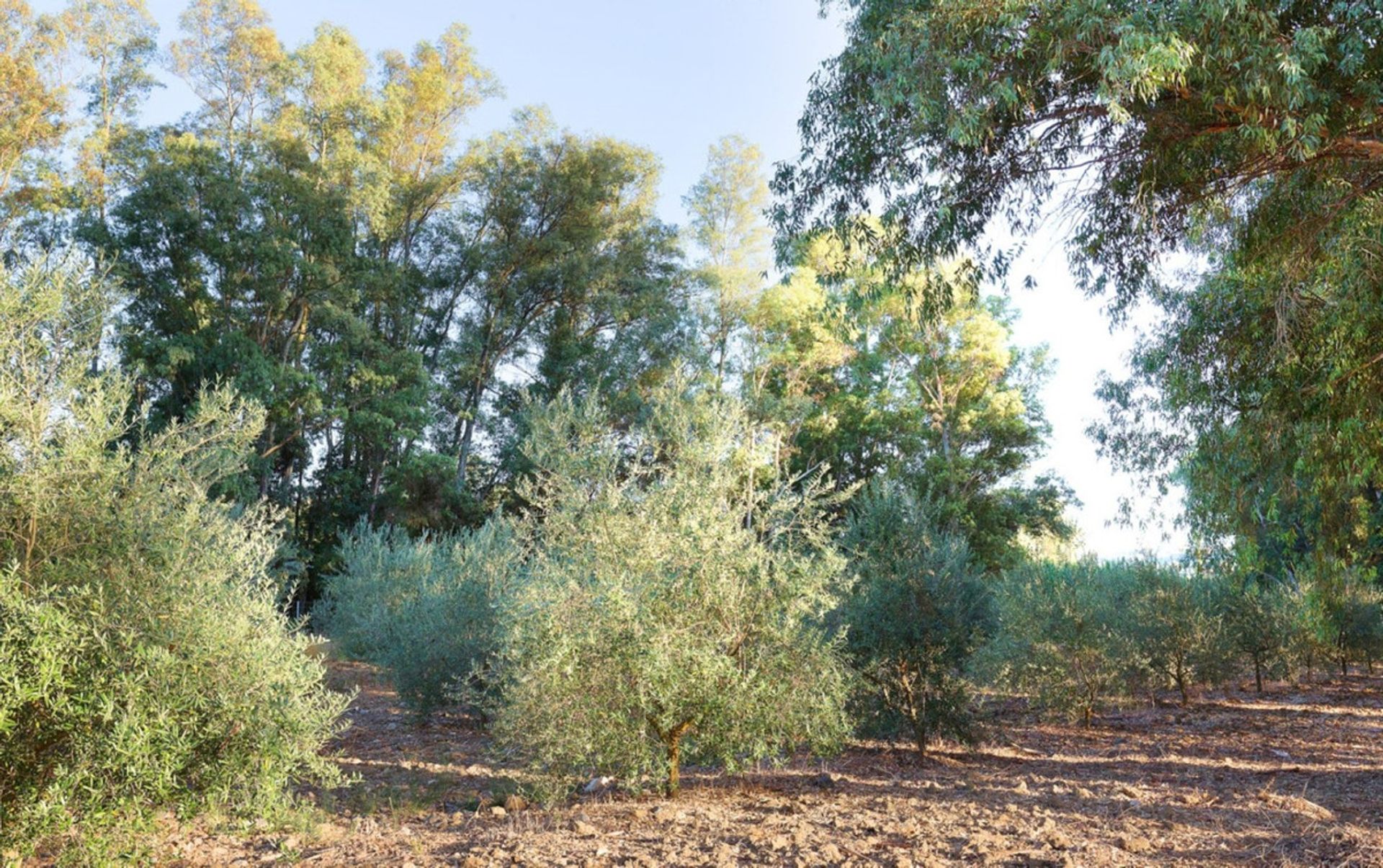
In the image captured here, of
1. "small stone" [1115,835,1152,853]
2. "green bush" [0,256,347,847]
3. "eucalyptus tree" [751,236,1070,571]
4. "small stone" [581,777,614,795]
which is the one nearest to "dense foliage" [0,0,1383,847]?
"green bush" [0,256,347,847]

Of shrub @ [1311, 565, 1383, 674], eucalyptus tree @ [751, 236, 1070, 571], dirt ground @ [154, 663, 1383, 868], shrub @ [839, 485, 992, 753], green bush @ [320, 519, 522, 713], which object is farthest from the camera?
eucalyptus tree @ [751, 236, 1070, 571]

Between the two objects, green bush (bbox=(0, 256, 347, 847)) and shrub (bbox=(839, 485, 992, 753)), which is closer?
green bush (bbox=(0, 256, 347, 847))

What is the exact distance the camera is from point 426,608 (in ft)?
38.1

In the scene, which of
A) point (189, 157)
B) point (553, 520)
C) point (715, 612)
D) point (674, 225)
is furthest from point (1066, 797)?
point (674, 225)

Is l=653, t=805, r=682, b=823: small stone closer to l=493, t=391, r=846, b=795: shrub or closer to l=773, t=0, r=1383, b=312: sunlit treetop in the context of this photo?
l=493, t=391, r=846, b=795: shrub

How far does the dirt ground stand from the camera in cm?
518

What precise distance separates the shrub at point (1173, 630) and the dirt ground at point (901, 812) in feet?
8.71

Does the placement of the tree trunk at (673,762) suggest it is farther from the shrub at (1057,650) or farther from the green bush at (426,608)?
the shrub at (1057,650)

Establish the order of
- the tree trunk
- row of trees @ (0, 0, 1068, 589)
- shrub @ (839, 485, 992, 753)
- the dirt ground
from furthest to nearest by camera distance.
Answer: row of trees @ (0, 0, 1068, 589), shrub @ (839, 485, 992, 753), the tree trunk, the dirt ground

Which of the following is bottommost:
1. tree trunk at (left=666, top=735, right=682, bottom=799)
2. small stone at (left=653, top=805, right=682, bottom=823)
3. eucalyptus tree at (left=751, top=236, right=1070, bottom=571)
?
small stone at (left=653, top=805, right=682, bottom=823)

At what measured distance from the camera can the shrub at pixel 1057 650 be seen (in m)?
11.7

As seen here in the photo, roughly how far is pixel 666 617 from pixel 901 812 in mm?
2133

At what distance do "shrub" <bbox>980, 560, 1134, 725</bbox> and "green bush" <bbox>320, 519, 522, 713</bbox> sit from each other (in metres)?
6.29

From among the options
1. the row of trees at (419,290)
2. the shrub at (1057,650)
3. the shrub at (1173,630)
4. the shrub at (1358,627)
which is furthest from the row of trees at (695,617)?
the row of trees at (419,290)
